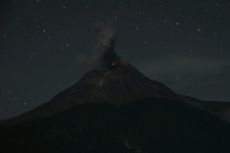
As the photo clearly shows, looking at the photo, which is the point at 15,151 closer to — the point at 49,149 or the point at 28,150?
the point at 28,150

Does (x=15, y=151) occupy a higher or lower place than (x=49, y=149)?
higher

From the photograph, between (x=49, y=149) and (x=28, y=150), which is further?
(x=49, y=149)

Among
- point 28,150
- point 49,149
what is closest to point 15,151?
point 28,150

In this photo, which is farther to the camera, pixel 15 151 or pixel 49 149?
pixel 49 149

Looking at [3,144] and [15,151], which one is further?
[3,144]
